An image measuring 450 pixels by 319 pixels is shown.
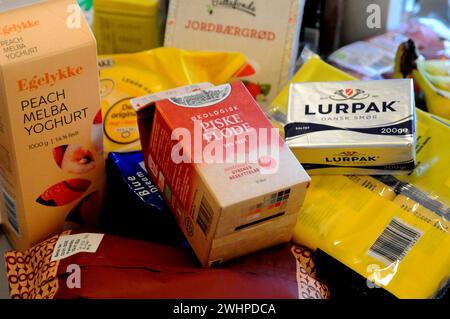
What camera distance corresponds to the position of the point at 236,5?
1324mm

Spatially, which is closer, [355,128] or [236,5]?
[355,128]

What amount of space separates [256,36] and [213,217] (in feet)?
2.04

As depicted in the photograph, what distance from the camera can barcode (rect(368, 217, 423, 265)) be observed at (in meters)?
0.93

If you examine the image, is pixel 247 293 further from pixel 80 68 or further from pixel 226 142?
pixel 80 68

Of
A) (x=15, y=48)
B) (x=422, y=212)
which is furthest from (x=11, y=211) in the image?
(x=422, y=212)

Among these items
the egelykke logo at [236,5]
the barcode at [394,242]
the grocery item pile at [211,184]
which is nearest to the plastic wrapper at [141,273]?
the grocery item pile at [211,184]

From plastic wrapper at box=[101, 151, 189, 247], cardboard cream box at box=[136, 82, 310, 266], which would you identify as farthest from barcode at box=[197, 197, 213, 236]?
plastic wrapper at box=[101, 151, 189, 247]

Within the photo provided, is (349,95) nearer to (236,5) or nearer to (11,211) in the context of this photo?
(236,5)

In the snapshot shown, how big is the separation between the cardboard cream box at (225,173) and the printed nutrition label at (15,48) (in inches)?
7.8

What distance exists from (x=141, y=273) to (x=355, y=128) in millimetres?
425

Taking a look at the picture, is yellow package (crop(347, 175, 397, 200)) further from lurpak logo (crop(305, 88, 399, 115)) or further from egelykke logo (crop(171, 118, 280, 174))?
egelykke logo (crop(171, 118, 280, 174))

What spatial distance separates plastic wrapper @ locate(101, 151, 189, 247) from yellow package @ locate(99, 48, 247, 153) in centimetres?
18

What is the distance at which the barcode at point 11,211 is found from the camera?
1.01 metres

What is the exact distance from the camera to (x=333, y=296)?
94 centimetres
